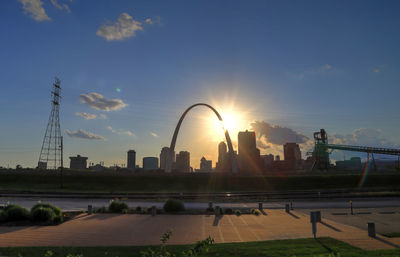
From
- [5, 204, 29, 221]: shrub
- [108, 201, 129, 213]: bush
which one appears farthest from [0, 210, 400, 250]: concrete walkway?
[108, 201, 129, 213]: bush

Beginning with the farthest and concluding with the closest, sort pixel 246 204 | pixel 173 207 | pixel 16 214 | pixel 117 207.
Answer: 1. pixel 246 204
2. pixel 117 207
3. pixel 173 207
4. pixel 16 214

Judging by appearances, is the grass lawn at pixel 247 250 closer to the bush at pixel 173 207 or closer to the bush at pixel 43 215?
the bush at pixel 43 215

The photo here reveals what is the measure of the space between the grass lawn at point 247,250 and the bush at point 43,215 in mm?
6669

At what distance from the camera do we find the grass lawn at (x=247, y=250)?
940cm

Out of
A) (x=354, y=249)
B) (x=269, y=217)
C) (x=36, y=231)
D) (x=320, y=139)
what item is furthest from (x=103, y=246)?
(x=320, y=139)

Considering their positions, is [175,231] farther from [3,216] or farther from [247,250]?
[3,216]

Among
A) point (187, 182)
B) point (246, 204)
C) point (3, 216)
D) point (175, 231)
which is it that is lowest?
point (187, 182)

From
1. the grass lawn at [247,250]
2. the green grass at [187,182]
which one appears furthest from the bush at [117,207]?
the green grass at [187,182]

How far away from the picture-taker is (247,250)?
998 cm

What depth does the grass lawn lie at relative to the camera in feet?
30.8

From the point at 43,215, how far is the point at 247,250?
14.3 m

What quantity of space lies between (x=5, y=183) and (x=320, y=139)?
115476 mm

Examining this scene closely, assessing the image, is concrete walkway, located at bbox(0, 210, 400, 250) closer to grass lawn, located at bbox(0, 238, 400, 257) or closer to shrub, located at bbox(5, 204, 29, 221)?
grass lawn, located at bbox(0, 238, 400, 257)

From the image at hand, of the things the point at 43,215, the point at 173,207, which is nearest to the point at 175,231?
the point at 173,207
